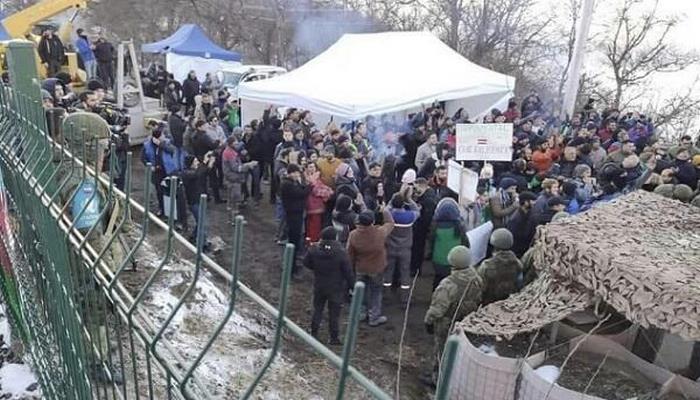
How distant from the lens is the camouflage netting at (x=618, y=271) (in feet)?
12.1

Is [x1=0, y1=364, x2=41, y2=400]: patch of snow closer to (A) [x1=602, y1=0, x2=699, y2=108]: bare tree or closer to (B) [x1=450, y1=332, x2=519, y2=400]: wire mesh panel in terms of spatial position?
(B) [x1=450, y1=332, x2=519, y2=400]: wire mesh panel

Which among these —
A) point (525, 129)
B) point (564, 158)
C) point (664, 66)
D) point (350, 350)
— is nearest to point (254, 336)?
point (350, 350)

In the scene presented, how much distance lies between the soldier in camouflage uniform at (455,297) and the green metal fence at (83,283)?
2.40m

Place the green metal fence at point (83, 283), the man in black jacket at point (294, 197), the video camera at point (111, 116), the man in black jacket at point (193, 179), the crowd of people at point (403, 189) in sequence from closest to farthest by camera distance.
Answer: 1. the green metal fence at point (83, 283)
2. the crowd of people at point (403, 189)
3. the man in black jacket at point (294, 197)
4. the man in black jacket at point (193, 179)
5. the video camera at point (111, 116)

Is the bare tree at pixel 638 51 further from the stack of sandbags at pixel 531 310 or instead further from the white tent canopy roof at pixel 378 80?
the stack of sandbags at pixel 531 310

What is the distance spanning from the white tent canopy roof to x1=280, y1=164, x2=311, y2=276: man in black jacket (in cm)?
266

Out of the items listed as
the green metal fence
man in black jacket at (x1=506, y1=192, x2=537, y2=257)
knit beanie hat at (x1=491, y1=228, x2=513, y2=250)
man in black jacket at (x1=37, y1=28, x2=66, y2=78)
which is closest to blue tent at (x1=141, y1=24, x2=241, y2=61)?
man in black jacket at (x1=37, y1=28, x2=66, y2=78)

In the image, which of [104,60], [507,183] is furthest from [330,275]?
[104,60]

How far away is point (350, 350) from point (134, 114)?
12.9m

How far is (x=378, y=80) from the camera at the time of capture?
35.8 feet

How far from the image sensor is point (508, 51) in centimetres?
2594

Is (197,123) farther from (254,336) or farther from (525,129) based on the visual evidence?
(525,129)

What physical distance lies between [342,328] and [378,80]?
576 centimetres

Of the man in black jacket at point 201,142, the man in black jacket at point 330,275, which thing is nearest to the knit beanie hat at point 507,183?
the man in black jacket at point 330,275
